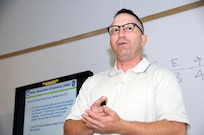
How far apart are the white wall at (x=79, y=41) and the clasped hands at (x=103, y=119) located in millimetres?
638

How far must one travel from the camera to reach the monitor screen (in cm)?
178

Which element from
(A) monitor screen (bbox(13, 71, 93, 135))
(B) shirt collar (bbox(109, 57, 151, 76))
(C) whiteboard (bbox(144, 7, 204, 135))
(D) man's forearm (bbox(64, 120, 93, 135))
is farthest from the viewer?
(A) monitor screen (bbox(13, 71, 93, 135))

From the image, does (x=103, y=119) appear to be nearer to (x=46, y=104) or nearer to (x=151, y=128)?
(x=151, y=128)

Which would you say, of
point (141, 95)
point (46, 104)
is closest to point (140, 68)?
point (141, 95)

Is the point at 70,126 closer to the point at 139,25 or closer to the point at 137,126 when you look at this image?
the point at 137,126

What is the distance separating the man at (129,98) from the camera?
110cm

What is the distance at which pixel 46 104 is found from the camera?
6.25 feet

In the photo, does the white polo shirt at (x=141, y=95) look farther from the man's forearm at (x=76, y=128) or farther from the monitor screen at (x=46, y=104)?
the monitor screen at (x=46, y=104)

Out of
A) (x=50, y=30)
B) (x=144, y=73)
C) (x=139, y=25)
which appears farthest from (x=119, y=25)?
(x=50, y=30)

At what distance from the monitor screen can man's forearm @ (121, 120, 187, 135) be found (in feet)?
2.20

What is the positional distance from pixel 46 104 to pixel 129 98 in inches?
32.1

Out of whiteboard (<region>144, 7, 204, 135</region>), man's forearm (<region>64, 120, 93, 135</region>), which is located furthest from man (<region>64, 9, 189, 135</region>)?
whiteboard (<region>144, 7, 204, 135</region>)

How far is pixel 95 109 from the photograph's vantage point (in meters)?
1.13

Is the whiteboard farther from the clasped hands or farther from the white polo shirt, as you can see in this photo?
the clasped hands
